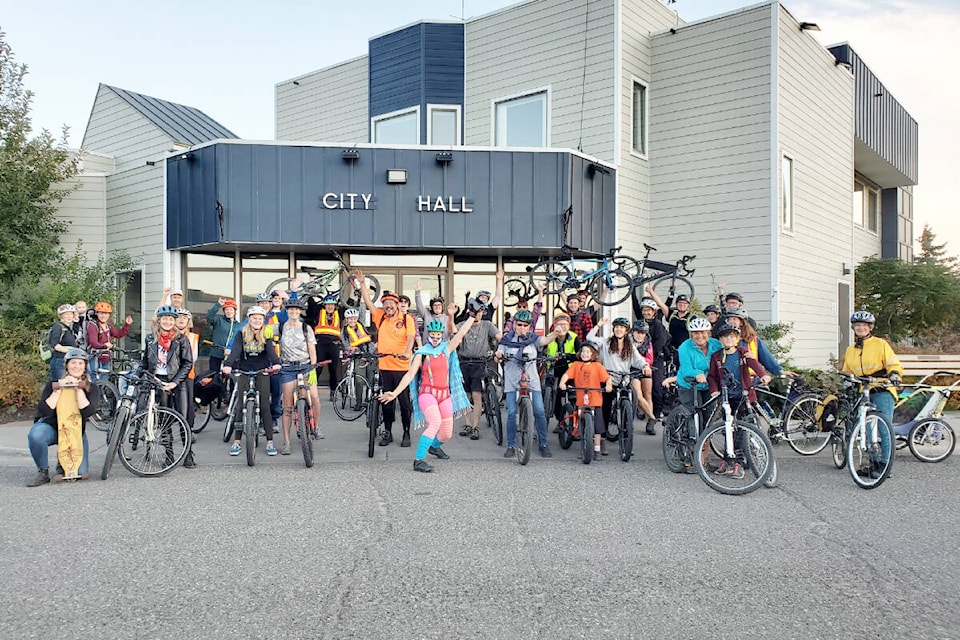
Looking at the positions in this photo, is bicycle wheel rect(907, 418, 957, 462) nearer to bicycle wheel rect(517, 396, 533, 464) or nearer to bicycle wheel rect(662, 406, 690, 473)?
bicycle wheel rect(662, 406, 690, 473)

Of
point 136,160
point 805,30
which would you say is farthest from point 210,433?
point 805,30

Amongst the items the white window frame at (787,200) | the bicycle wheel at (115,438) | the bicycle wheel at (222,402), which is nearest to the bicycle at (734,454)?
the bicycle wheel at (115,438)

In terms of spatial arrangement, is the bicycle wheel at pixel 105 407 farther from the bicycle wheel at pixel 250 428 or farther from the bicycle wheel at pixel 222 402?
the bicycle wheel at pixel 250 428

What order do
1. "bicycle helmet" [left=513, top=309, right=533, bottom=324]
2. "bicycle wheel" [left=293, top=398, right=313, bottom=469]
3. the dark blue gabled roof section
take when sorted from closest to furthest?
1. "bicycle wheel" [left=293, top=398, right=313, bottom=469]
2. "bicycle helmet" [left=513, top=309, right=533, bottom=324]
3. the dark blue gabled roof section

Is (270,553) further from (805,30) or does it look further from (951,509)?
(805,30)

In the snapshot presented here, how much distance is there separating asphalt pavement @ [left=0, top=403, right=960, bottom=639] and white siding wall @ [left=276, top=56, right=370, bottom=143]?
14280 millimetres

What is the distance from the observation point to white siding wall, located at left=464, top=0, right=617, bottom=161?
55.8ft

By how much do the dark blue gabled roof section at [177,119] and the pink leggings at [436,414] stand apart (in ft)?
50.4

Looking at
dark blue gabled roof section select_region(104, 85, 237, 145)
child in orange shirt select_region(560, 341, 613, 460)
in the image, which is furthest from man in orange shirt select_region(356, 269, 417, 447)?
dark blue gabled roof section select_region(104, 85, 237, 145)

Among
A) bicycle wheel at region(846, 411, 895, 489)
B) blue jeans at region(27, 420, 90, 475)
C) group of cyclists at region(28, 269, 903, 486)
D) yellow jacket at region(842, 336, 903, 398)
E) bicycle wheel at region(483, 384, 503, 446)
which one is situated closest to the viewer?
bicycle wheel at region(846, 411, 895, 489)

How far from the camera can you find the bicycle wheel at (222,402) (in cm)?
1152

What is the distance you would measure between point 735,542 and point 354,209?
36.5ft

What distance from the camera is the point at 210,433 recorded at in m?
11.2

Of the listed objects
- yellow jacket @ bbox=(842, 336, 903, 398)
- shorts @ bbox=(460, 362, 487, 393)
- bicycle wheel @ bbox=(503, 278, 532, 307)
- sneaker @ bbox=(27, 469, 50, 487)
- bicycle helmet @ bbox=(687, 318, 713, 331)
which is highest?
bicycle wheel @ bbox=(503, 278, 532, 307)
